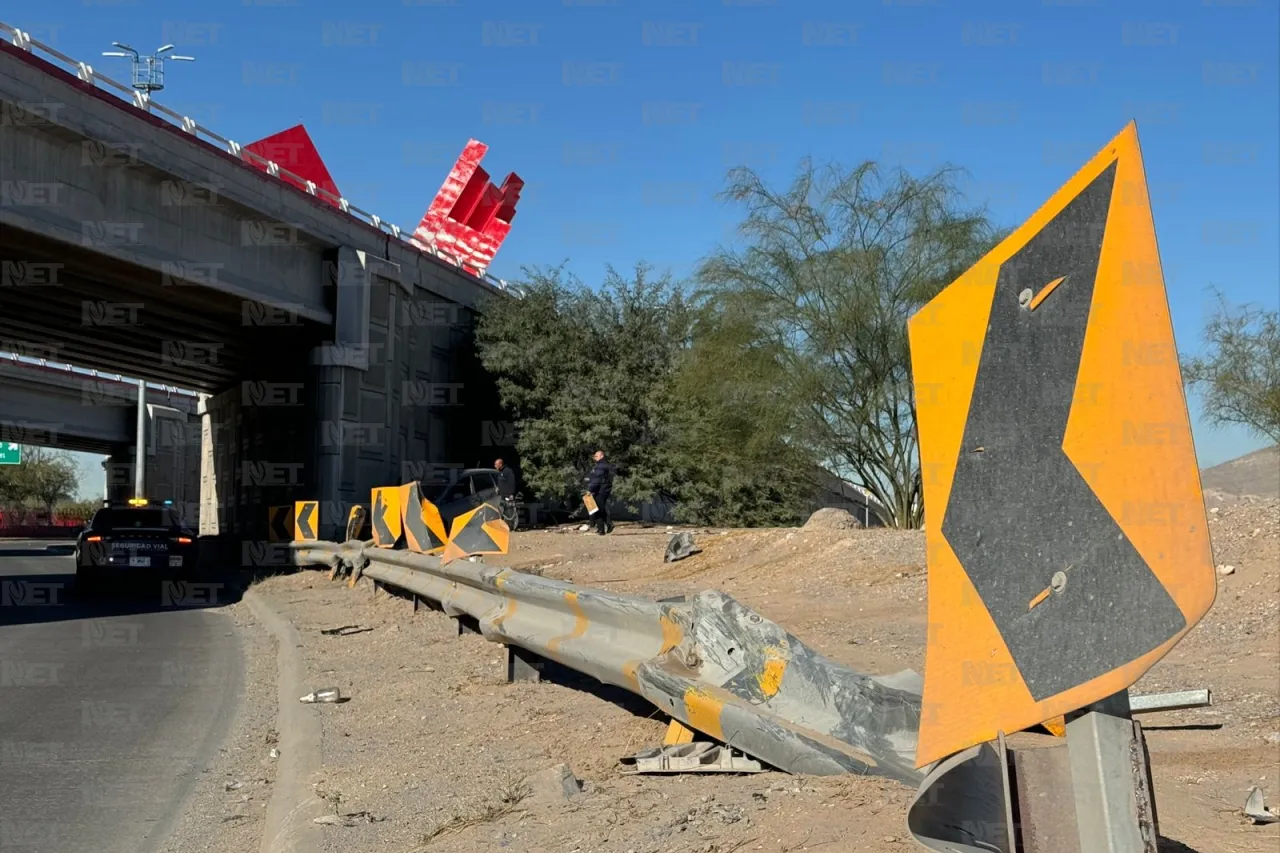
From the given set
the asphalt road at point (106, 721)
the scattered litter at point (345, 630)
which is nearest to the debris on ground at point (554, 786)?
the asphalt road at point (106, 721)

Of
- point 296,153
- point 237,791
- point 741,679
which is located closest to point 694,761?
point 741,679

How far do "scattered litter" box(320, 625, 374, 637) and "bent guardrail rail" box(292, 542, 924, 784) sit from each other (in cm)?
576

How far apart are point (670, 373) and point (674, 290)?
303 cm

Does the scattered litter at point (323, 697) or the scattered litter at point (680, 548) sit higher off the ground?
the scattered litter at point (680, 548)

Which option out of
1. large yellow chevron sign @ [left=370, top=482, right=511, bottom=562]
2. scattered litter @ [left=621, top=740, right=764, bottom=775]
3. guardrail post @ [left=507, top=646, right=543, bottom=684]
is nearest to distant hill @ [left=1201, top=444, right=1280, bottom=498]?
large yellow chevron sign @ [left=370, top=482, right=511, bottom=562]

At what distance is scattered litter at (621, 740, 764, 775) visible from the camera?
4180 millimetres

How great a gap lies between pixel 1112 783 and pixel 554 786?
8.97ft

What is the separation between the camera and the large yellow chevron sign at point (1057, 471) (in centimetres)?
204

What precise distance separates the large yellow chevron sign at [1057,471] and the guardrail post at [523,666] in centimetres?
541

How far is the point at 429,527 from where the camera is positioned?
42.7ft

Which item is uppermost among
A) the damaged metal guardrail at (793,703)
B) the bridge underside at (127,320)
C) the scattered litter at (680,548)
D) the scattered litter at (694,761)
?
the bridge underside at (127,320)

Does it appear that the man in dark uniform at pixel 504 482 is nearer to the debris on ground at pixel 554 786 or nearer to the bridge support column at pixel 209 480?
the debris on ground at pixel 554 786

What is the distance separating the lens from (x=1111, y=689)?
2.03 metres

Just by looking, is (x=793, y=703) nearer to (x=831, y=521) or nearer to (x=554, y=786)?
(x=554, y=786)
